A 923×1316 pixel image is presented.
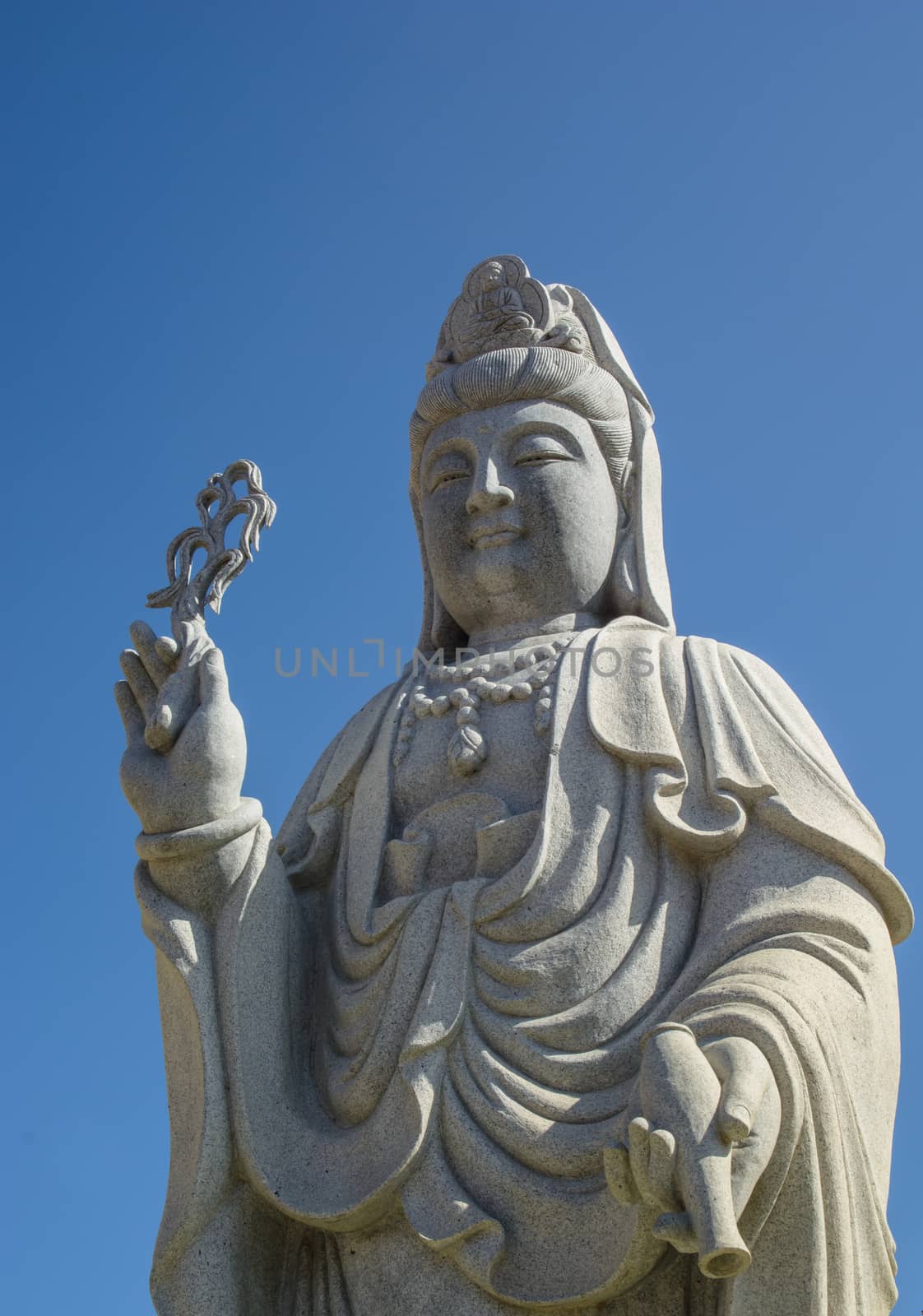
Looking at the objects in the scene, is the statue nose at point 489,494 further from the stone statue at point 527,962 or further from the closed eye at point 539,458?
the closed eye at point 539,458

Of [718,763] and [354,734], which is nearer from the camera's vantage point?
[718,763]

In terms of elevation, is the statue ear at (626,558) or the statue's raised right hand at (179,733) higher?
the statue ear at (626,558)

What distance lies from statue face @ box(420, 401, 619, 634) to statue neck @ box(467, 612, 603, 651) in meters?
0.02

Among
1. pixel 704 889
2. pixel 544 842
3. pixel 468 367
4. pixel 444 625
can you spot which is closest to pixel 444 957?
pixel 544 842

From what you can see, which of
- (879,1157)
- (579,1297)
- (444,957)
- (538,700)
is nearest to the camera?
(579,1297)

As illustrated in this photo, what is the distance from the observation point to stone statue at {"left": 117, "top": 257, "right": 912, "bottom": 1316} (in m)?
4.81

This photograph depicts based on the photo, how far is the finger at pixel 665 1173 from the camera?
4.45 meters

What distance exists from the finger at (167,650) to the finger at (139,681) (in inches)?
3.7

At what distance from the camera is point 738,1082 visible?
182 inches

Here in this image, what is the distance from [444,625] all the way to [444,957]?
1800 millimetres

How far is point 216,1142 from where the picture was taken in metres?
5.38

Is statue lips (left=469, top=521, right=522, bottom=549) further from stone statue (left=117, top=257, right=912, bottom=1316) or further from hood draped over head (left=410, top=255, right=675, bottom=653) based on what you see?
hood draped over head (left=410, top=255, right=675, bottom=653)

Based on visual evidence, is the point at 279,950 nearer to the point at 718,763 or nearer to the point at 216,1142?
the point at 216,1142

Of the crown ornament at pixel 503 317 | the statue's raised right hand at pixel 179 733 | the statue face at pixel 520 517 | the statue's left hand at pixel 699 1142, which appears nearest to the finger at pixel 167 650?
the statue's raised right hand at pixel 179 733
